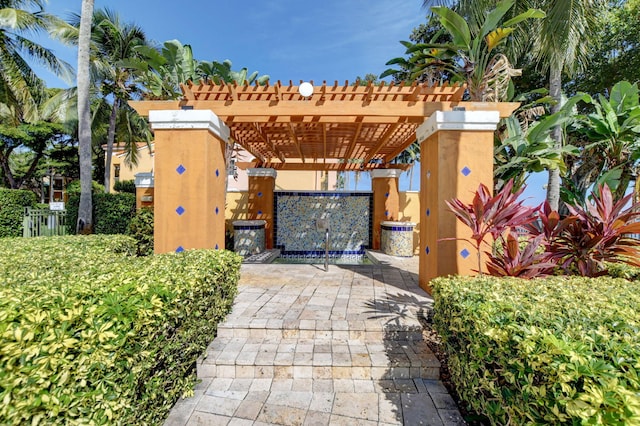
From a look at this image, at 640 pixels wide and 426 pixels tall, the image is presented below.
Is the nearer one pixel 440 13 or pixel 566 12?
pixel 440 13

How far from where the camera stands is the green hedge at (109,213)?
11180 millimetres

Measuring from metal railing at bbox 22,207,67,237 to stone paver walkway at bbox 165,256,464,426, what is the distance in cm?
1097

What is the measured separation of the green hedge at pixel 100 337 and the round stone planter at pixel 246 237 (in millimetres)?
5808

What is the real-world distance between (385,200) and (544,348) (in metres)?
9.24

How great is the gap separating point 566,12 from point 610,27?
8.31 metres

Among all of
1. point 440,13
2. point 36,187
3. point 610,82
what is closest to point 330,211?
point 440,13

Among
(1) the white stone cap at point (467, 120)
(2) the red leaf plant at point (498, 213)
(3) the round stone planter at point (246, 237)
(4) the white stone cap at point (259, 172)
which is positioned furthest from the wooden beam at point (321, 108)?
(4) the white stone cap at point (259, 172)

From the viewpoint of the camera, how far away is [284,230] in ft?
36.2

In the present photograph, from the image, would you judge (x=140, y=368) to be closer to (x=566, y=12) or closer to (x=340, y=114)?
(x=340, y=114)

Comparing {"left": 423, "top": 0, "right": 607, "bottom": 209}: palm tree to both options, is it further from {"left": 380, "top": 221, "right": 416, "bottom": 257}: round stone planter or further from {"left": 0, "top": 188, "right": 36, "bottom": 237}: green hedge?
{"left": 0, "top": 188, "right": 36, "bottom": 237}: green hedge

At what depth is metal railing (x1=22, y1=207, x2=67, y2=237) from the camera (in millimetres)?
10812

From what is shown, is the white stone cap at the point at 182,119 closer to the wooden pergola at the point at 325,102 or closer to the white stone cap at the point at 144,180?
the wooden pergola at the point at 325,102

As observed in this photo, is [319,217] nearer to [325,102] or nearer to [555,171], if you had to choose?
[325,102]

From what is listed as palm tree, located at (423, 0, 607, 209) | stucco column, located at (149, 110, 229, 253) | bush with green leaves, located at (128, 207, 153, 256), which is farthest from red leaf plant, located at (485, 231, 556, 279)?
bush with green leaves, located at (128, 207, 153, 256)
